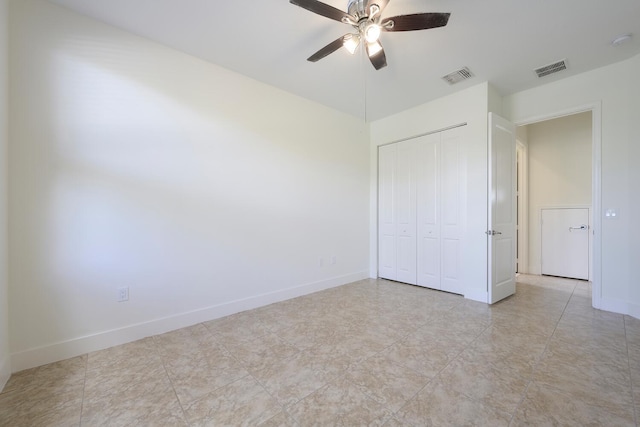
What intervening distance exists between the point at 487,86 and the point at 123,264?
4.40 metres

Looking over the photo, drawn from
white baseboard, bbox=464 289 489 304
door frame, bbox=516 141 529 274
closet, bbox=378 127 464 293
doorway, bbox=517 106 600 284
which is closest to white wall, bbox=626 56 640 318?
white baseboard, bbox=464 289 489 304

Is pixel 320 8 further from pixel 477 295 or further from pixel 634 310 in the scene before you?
pixel 634 310

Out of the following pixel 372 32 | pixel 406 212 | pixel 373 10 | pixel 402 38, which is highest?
pixel 402 38

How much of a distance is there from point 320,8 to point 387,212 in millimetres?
3165

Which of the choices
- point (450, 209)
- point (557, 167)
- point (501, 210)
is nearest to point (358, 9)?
point (450, 209)

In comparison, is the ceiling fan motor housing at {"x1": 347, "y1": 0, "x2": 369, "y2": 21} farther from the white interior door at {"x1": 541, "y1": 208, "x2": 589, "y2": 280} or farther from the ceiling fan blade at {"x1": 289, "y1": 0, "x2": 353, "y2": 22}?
the white interior door at {"x1": 541, "y1": 208, "x2": 589, "y2": 280}

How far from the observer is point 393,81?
309 centimetres

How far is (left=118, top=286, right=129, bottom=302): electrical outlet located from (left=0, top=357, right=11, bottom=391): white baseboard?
0.67m

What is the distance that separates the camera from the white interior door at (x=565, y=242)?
13.6 ft

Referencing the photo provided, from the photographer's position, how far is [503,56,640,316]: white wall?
8.75 feet

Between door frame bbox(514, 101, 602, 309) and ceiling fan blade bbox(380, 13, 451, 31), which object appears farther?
door frame bbox(514, 101, 602, 309)

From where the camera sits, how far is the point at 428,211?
3.75m

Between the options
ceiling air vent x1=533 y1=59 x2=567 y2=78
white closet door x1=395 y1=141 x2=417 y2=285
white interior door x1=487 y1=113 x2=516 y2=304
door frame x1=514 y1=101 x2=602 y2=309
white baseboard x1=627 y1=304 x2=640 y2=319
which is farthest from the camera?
white closet door x1=395 y1=141 x2=417 y2=285

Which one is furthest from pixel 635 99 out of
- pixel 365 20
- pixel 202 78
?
pixel 202 78
